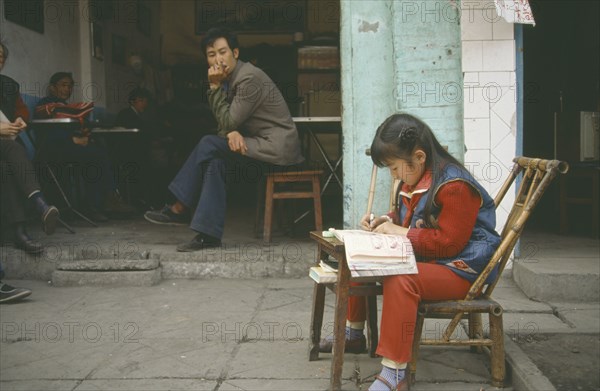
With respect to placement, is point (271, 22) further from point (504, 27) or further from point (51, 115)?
point (504, 27)

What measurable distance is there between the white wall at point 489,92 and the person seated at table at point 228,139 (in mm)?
1527

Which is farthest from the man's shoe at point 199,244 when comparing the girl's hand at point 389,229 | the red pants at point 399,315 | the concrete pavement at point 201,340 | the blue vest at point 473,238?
the red pants at point 399,315

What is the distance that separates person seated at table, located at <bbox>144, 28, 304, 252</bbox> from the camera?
511 centimetres

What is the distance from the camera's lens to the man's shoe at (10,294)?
446cm

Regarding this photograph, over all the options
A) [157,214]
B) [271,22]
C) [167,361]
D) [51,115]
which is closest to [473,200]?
[167,361]

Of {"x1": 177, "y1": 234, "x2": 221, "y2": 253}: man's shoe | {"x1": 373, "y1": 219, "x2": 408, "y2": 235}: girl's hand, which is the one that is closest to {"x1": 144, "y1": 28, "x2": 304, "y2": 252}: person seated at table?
{"x1": 177, "y1": 234, "x2": 221, "y2": 253}: man's shoe

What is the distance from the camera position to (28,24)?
7.13m

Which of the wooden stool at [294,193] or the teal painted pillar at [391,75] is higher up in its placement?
the teal painted pillar at [391,75]

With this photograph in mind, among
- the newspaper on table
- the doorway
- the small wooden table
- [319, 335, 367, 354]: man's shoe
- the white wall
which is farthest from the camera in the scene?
the doorway

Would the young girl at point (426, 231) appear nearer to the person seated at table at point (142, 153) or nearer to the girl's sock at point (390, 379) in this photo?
the girl's sock at point (390, 379)

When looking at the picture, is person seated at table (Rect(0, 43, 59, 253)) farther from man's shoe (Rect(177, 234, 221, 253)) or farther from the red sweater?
the red sweater

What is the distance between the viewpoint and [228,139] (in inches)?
205

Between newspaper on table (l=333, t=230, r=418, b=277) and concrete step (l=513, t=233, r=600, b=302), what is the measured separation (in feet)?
6.98

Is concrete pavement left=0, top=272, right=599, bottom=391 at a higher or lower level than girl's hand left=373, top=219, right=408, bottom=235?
lower
